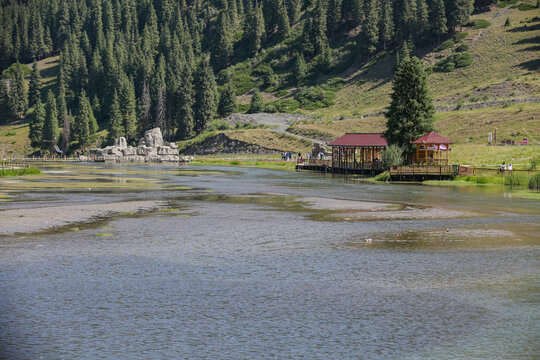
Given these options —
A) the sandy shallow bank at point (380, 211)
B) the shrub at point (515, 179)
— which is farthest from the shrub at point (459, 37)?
the sandy shallow bank at point (380, 211)

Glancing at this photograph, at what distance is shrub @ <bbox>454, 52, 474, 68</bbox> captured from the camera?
531ft

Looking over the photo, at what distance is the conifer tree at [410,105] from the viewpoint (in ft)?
254

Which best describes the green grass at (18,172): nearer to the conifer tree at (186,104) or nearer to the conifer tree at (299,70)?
the conifer tree at (186,104)

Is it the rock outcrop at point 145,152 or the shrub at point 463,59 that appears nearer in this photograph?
the rock outcrop at point 145,152

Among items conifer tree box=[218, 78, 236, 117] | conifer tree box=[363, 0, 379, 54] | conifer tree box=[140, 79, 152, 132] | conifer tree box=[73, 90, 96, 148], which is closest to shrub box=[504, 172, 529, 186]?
conifer tree box=[218, 78, 236, 117]

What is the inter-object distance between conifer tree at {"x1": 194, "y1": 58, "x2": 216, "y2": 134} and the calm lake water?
442 ft

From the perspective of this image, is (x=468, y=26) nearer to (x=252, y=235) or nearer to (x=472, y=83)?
(x=472, y=83)

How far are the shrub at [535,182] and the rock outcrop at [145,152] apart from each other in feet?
345

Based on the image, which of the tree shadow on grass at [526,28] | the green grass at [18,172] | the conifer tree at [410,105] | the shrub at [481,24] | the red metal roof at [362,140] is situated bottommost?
the green grass at [18,172]

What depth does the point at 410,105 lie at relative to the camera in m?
77.8

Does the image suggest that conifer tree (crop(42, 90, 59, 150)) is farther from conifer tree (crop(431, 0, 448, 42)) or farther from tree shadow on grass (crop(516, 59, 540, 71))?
tree shadow on grass (crop(516, 59, 540, 71))

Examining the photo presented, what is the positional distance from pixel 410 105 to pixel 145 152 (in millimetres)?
95724

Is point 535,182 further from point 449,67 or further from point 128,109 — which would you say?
point 128,109

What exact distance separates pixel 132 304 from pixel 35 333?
3.17 metres
